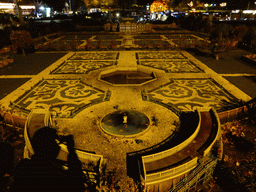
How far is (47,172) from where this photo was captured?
4.65 m

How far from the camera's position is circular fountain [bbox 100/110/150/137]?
608 cm

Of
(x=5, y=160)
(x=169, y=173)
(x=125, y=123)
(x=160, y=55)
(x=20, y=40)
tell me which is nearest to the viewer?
(x=169, y=173)

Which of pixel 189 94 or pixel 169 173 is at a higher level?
pixel 189 94

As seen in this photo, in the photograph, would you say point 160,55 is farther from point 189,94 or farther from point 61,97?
point 61,97

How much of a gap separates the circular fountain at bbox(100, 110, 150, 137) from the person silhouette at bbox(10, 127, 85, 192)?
1.54 metres

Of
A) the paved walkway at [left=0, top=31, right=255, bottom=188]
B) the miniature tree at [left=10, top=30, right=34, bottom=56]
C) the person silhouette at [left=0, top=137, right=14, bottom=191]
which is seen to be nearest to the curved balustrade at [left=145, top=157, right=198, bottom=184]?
the paved walkway at [left=0, top=31, right=255, bottom=188]

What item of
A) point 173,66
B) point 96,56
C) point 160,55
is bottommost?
point 173,66

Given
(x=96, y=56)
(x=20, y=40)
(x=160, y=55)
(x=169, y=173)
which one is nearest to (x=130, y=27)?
(x=160, y=55)

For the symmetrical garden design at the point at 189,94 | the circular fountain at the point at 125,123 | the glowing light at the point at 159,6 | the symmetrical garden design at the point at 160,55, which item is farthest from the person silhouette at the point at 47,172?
A: the glowing light at the point at 159,6

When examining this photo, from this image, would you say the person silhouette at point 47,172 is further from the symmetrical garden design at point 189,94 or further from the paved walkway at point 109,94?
the symmetrical garden design at point 189,94

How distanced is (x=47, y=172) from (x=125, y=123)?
115 inches

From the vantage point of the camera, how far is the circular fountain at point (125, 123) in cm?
608

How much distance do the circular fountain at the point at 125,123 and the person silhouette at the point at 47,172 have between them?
1.54 m

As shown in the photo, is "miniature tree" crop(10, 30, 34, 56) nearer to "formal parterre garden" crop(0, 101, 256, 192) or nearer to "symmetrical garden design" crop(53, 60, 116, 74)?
"symmetrical garden design" crop(53, 60, 116, 74)
